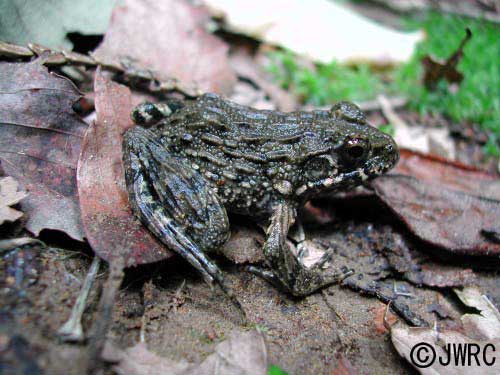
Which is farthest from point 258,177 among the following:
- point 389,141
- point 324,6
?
point 324,6

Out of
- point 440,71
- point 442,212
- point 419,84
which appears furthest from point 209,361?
point 419,84

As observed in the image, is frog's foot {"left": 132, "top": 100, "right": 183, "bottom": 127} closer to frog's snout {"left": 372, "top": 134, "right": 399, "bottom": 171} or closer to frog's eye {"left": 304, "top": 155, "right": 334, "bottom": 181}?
frog's eye {"left": 304, "top": 155, "right": 334, "bottom": 181}

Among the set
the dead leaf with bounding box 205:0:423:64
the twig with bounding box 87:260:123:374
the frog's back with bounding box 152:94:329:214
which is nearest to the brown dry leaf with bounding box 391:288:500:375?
the frog's back with bounding box 152:94:329:214

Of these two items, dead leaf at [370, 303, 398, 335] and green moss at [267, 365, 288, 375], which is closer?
green moss at [267, 365, 288, 375]

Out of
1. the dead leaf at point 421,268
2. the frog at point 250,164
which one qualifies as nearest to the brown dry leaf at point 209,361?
the frog at point 250,164

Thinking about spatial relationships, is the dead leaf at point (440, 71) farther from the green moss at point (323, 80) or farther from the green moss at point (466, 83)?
the green moss at point (323, 80)

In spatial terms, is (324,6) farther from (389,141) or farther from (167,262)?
(167,262)
